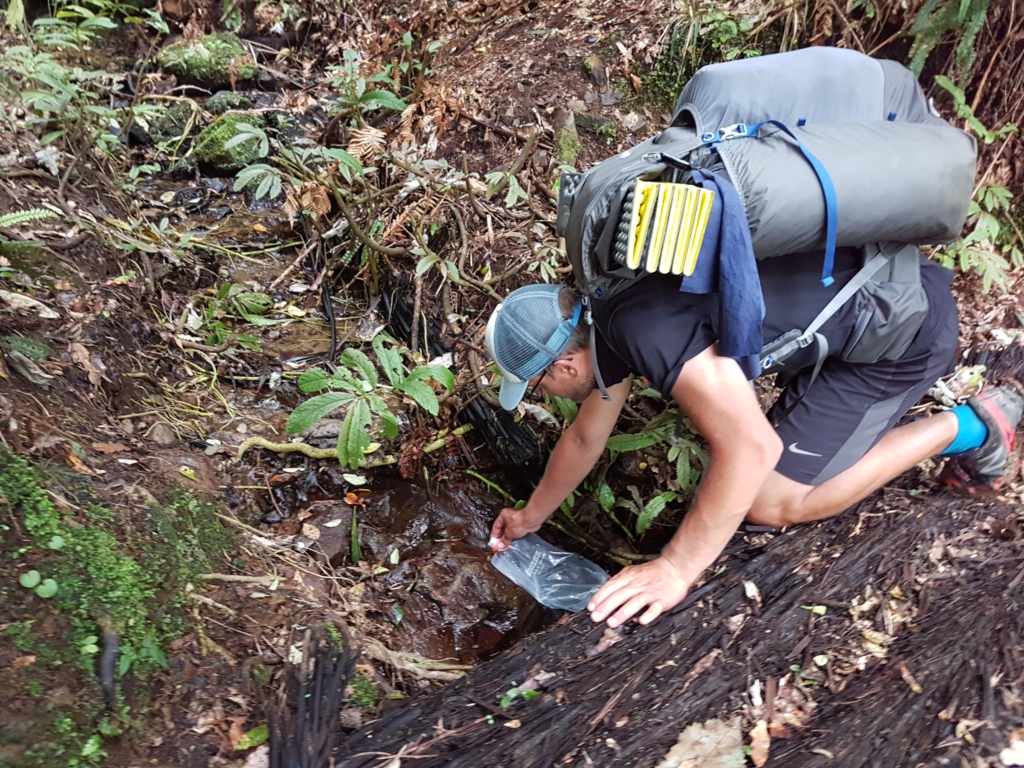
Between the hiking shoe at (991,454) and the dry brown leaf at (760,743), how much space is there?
155 centimetres

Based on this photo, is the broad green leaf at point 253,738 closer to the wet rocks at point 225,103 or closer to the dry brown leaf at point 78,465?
the dry brown leaf at point 78,465

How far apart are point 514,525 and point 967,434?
203 cm

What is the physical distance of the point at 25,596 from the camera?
173 centimetres

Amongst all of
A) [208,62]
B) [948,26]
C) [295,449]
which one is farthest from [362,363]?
[208,62]

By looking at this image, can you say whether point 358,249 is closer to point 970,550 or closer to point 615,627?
point 615,627

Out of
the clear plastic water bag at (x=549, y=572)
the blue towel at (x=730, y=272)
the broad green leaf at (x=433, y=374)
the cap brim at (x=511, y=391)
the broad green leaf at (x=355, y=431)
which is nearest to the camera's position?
the blue towel at (x=730, y=272)

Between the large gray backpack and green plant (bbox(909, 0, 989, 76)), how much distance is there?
1.84 m

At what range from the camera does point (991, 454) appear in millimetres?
2586

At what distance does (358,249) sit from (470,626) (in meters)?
2.78

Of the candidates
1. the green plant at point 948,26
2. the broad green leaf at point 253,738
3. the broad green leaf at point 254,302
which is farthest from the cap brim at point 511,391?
the green plant at point 948,26

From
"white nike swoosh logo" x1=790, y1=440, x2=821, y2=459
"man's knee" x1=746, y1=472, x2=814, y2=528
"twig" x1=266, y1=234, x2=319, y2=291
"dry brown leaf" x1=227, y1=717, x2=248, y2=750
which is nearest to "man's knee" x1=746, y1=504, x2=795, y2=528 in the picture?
"man's knee" x1=746, y1=472, x2=814, y2=528

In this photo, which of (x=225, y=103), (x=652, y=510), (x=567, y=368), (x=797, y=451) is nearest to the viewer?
(x=567, y=368)

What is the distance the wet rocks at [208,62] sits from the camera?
6.41 metres

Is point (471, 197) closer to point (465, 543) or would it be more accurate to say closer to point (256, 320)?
point (256, 320)
